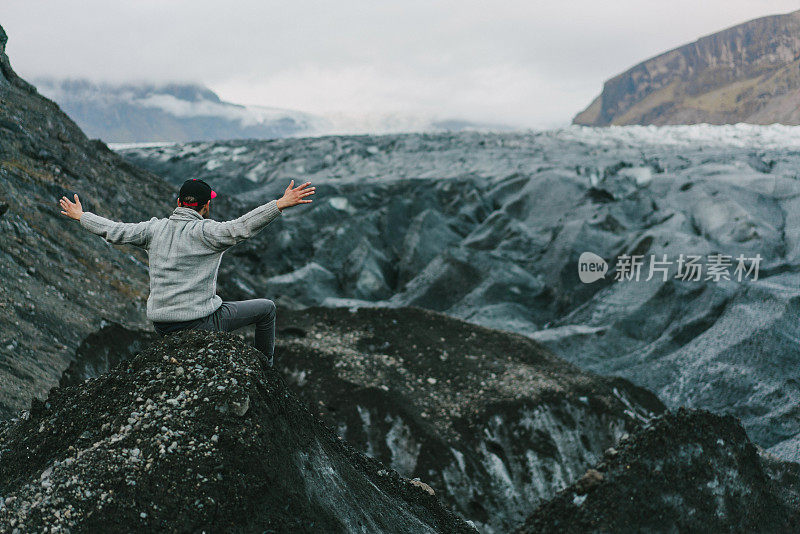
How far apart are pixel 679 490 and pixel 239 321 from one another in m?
3.79

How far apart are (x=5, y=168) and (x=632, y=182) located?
1842 cm

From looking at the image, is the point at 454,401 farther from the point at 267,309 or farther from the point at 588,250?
the point at 588,250

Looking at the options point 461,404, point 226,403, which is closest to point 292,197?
point 226,403

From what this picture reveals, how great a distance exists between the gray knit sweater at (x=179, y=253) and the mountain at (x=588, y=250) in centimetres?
765

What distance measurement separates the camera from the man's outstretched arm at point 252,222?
11.5 feet

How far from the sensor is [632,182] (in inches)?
830

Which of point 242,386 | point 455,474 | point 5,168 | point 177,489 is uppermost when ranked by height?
point 5,168

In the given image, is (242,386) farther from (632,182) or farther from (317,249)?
(632,182)

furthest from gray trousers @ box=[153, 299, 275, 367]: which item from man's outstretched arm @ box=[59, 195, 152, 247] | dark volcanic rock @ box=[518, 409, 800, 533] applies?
dark volcanic rock @ box=[518, 409, 800, 533]

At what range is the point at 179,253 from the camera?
3822 mm

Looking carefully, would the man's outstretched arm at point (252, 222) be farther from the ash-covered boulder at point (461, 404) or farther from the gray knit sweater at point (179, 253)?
the ash-covered boulder at point (461, 404)

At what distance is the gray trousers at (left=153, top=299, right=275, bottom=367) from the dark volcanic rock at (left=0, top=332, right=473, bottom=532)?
0.29 m

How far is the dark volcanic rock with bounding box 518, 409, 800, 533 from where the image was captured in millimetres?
4836

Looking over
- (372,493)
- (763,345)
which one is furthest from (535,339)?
(372,493)
